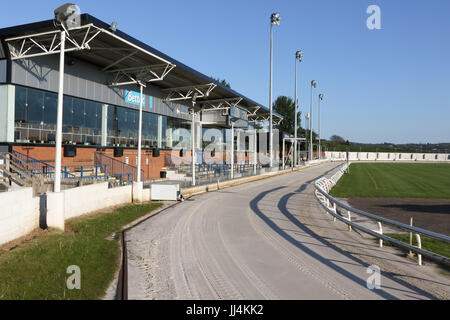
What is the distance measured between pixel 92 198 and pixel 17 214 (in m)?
3.74

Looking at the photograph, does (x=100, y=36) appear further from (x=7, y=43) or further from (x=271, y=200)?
(x=271, y=200)

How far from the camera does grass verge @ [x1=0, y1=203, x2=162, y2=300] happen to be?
16.1 ft

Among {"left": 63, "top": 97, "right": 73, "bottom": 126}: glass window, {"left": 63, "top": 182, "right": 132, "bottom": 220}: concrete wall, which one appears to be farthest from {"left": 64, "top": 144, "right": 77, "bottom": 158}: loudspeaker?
{"left": 63, "top": 182, "right": 132, "bottom": 220}: concrete wall

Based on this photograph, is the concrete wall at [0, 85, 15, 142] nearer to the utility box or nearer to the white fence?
the white fence

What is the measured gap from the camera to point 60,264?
6.04 m

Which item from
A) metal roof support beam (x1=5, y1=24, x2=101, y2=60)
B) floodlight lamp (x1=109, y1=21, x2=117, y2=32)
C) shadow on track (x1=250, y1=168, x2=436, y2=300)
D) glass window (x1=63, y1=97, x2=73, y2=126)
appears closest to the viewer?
shadow on track (x1=250, y1=168, x2=436, y2=300)

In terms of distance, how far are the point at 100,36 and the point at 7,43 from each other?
165 inches

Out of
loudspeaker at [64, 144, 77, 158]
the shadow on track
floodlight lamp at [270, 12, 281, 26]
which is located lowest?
the shadow on track

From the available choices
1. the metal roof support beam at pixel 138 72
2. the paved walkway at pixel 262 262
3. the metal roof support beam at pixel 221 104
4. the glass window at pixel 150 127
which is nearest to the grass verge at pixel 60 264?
the paved walkway at pixel 262 262

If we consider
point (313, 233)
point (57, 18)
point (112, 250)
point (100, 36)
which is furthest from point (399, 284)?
point (100, 36)

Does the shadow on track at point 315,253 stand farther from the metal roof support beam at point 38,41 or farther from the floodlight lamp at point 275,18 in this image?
the floodlight lamp at point 275,18

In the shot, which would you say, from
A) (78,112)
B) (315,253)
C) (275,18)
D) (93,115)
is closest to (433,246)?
(315,253)

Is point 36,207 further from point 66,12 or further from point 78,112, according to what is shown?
point 78,112

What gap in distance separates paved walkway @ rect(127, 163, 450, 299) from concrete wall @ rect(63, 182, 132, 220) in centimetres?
231
